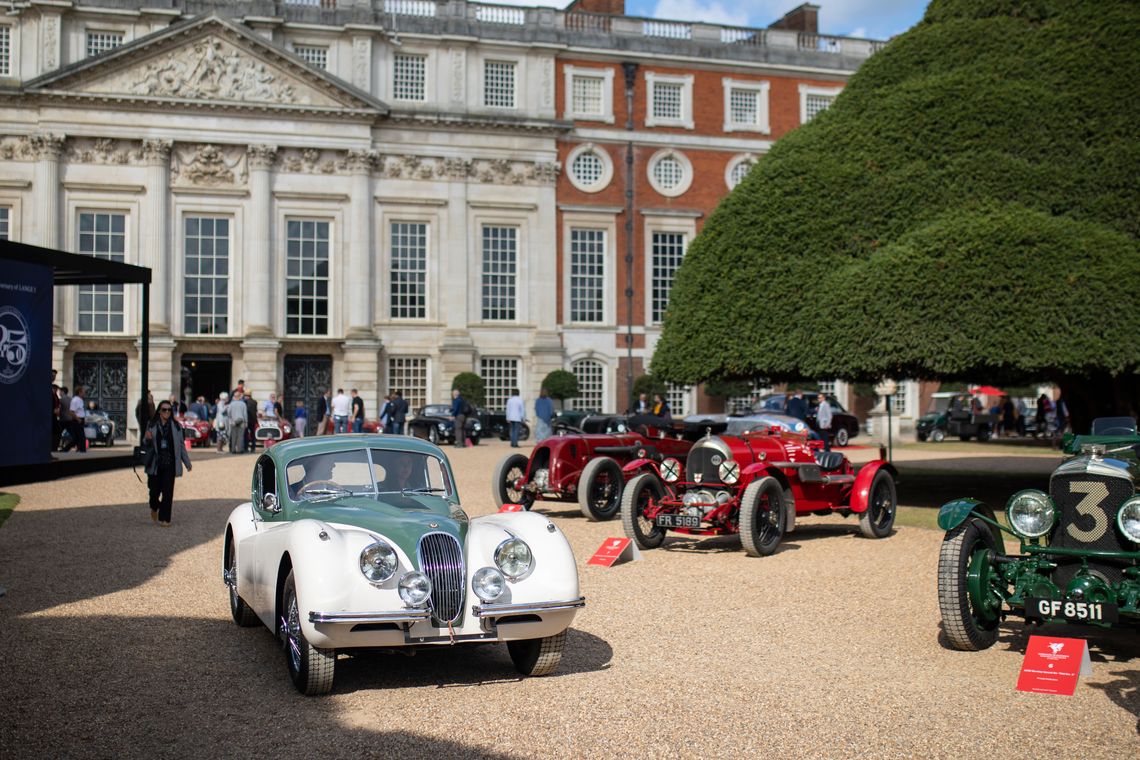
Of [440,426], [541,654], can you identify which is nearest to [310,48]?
[440,426]

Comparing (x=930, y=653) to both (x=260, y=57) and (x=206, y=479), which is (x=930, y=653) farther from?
(x=260, y=57)

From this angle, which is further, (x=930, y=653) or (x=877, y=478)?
(x=877, y=478)

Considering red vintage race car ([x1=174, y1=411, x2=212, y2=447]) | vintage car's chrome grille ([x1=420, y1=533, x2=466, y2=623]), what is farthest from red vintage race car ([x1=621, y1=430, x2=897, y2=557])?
red vintage race car ([x1=174, y1=411, x2=212, y2=447])

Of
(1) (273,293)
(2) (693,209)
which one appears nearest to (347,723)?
(1) (273,293)

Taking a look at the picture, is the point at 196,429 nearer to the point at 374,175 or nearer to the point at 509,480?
the point at 374,175

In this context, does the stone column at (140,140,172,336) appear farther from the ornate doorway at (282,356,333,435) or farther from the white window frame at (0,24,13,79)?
the white window frame at (0,24,13,79)

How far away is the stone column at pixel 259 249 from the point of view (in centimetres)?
3997

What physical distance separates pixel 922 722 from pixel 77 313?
1491 inches

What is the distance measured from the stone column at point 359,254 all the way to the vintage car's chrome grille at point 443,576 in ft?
114

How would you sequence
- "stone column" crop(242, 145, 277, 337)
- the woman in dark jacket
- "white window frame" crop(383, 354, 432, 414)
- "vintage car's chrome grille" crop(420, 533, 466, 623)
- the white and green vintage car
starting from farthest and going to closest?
"white window frame" crop(383, 354, 432, 414), "stone column" crop(242, 145, 277, 337), the woman in dark jacket, "vintage car's chrome grille" crop(420, 533, 466, 623), the white and green vintage car

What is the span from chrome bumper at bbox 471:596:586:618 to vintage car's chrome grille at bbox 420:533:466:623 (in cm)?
12

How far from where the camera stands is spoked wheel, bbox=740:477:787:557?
12.1 metres

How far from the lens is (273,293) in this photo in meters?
40.3

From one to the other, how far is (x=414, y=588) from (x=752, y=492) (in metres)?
6.29
